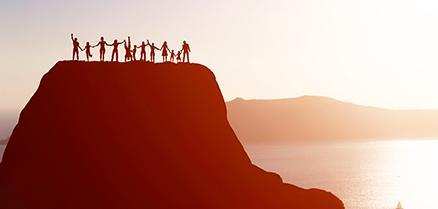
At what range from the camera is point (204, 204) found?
58688 mm

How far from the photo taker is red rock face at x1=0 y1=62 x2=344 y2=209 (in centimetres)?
5562

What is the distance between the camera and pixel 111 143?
5600 centimetres

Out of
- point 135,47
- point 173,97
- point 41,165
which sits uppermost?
point 135,47

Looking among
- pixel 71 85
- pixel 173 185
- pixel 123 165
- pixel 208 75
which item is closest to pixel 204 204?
pixel 173 185

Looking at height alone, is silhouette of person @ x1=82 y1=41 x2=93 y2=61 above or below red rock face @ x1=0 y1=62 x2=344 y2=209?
above

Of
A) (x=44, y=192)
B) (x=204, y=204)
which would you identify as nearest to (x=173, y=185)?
(x=204, y=204)

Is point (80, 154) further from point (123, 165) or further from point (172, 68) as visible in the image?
point (172, 68)

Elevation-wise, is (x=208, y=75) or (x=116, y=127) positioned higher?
(x=208, y=75)

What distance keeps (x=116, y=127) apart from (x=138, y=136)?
2.06 meters

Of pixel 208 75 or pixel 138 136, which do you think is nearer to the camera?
pixel 138 136

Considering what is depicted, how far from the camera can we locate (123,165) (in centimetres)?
5616

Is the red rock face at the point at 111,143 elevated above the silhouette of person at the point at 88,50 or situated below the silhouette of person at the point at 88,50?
below

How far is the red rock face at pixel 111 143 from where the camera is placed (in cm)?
5562

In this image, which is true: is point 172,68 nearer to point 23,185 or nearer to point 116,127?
point 116,127
